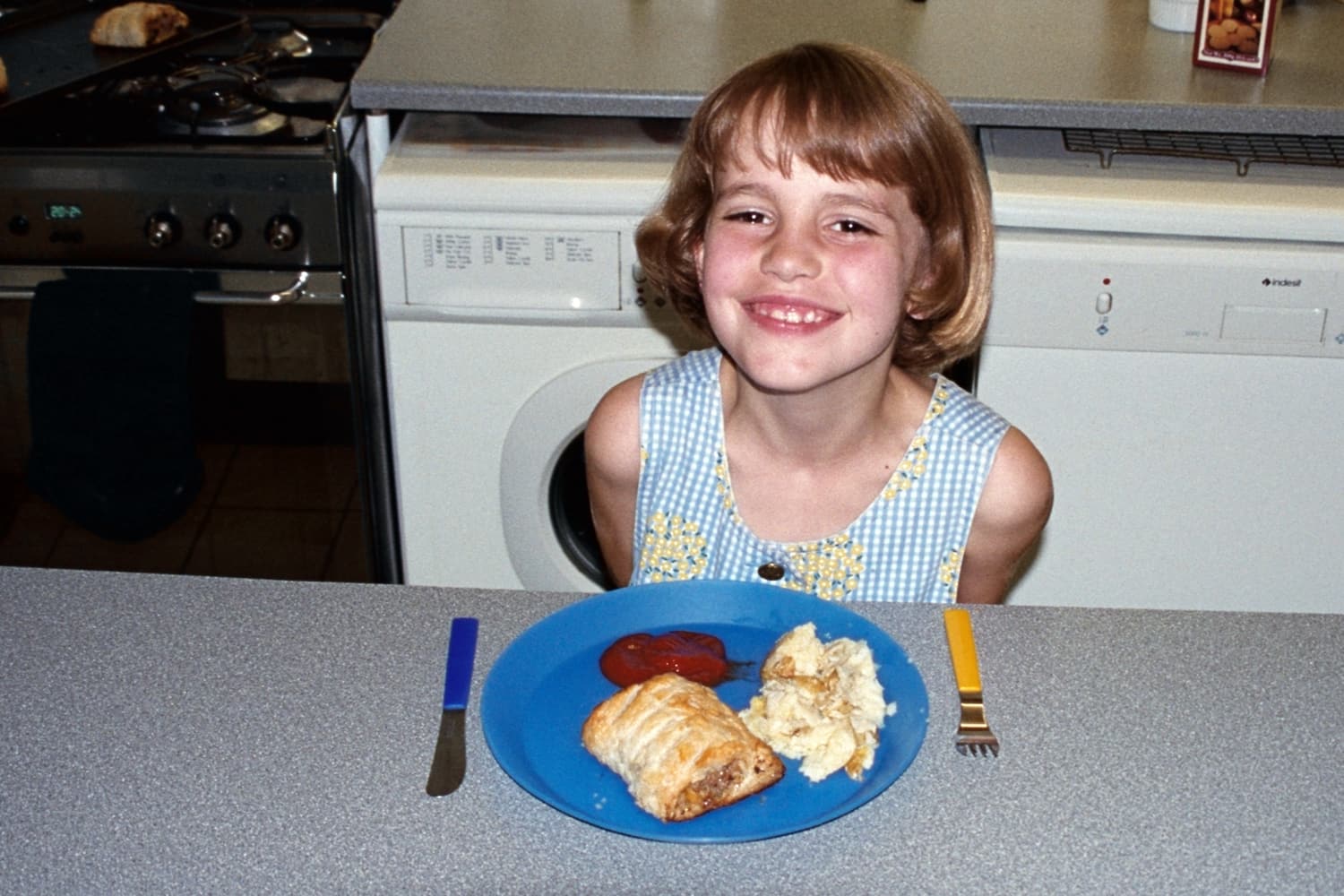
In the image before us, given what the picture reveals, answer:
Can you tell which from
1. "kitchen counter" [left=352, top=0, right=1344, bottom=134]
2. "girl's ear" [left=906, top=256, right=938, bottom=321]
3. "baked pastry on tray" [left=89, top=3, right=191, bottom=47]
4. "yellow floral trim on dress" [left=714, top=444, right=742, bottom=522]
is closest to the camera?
"girl's ear" [left=906, top=256, right=938, bottom=321]

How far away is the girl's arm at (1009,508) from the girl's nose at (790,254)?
287 mm

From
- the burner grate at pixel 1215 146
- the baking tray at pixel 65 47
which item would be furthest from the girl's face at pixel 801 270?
the baking tray at pixel 65 47

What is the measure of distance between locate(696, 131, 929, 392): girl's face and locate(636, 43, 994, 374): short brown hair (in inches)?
0.7

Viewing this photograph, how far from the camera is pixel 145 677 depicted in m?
0.92

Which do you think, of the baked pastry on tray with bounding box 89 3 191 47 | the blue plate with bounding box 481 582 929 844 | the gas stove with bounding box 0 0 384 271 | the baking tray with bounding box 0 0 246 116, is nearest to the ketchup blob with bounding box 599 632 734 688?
the blue plate with bounding box 481 582 929 844

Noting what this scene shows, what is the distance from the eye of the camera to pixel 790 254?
108 centimetres

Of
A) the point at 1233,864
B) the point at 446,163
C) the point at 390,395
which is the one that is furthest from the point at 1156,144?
the point at 1233,864

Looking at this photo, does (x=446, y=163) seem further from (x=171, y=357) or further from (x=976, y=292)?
(x=976, y=292)

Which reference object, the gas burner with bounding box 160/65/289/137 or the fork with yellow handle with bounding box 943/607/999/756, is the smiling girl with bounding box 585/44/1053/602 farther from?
the gas burner with bounding box 160/65/289/137

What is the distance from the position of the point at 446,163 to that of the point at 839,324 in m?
0.85

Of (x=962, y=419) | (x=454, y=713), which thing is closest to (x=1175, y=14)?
(x=962, y=419)

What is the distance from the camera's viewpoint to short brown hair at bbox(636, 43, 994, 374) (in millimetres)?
1101

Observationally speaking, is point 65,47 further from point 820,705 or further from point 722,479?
point 820,705

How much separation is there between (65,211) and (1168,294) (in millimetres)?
1320
